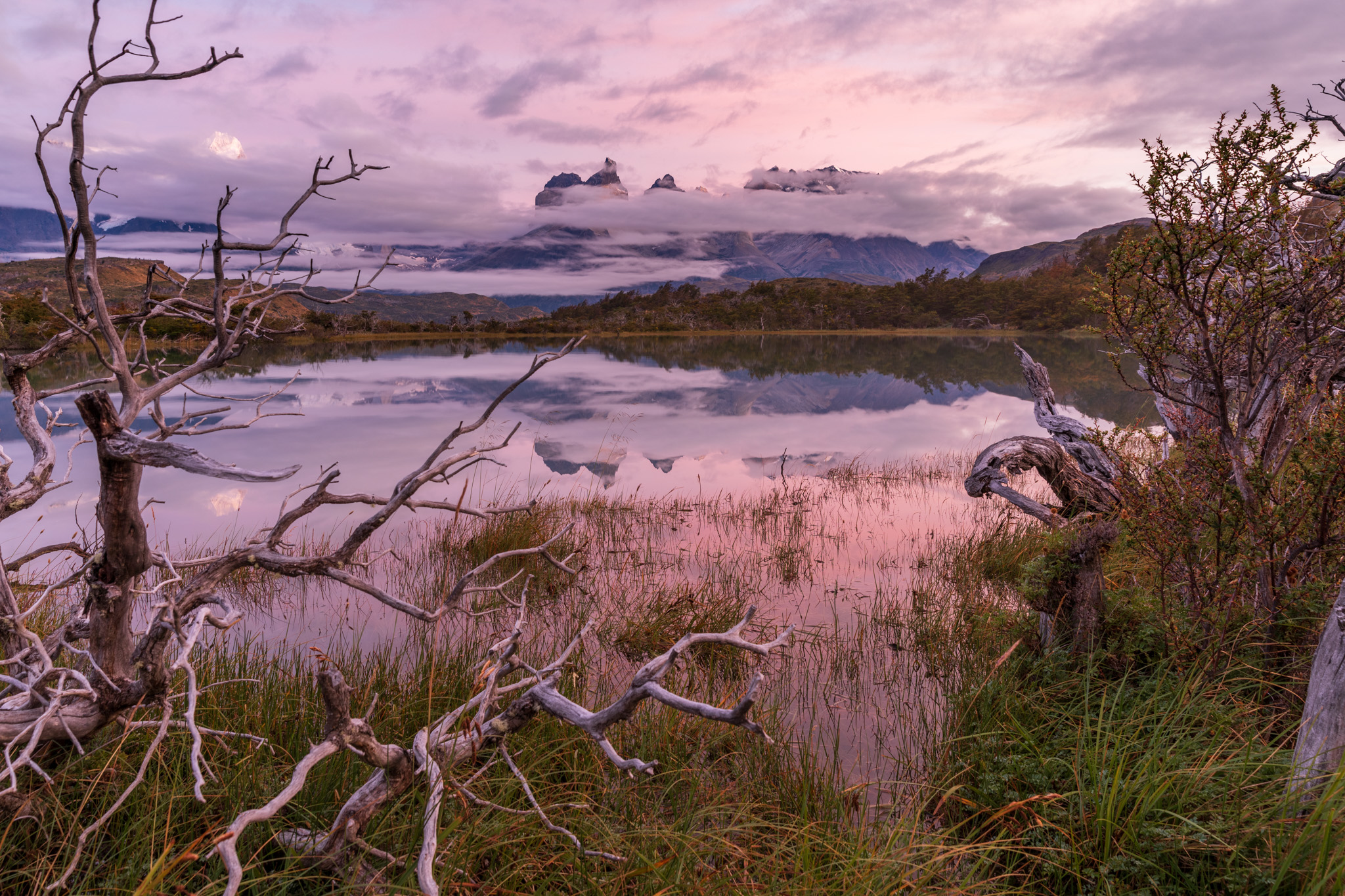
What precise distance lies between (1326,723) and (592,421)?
2035cm

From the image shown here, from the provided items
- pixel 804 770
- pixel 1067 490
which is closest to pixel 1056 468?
pixel 1067 490

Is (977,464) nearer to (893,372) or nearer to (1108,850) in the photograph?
(1108,850)

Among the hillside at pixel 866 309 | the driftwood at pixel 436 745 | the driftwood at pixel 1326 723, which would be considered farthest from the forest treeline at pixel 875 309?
the driftwood at pixel 1326 723

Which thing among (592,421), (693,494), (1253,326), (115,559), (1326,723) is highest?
(1253,326)

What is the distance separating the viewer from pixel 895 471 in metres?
14.1

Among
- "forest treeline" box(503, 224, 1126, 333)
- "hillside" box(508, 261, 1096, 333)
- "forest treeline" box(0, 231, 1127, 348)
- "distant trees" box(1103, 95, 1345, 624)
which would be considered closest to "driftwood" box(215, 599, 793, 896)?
"distant trees" box(1103, 95, 1345, 624)

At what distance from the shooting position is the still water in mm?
12336

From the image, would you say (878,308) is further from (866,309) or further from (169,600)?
(169,600)

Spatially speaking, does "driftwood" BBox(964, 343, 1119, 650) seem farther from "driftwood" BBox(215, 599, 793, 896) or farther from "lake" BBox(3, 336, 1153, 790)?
"driftwood" BBox(215, 599, 793, 896)

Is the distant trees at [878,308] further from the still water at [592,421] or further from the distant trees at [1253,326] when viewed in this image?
the distant trees at [1253,326]

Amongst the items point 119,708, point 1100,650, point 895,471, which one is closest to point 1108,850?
point 1100,650

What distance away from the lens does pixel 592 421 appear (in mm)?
22406

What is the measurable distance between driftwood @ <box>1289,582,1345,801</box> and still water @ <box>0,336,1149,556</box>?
367cm

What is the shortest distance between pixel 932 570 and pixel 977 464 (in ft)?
8.63
